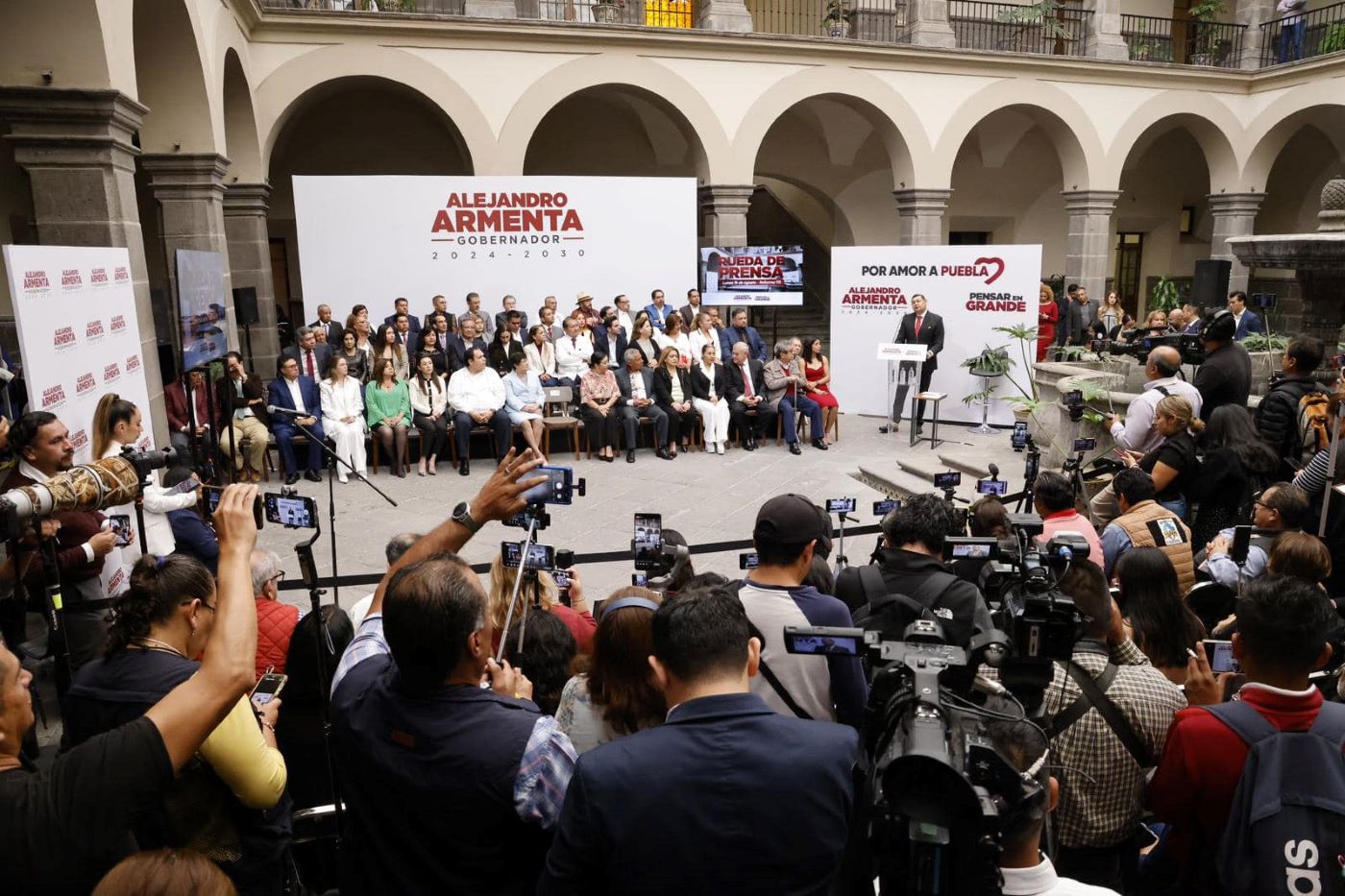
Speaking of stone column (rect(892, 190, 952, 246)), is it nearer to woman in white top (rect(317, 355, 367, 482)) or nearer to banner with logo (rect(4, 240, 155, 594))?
woman in white top (rect(317, 355, 367, 482))

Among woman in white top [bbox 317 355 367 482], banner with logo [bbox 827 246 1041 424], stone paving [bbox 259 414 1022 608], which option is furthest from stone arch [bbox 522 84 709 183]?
woman in white top [bbox 317 355 367 482]

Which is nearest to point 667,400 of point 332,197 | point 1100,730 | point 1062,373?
point 1062,373

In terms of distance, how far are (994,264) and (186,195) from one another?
8542 millimetres

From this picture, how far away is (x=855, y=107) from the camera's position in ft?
47.8

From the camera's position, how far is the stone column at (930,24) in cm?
→ 1437

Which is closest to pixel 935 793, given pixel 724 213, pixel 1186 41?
pixel 724 213

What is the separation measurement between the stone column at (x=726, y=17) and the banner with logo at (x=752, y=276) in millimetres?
3346

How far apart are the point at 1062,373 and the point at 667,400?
395 centimetres

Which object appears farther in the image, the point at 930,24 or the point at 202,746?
the point at 930,24

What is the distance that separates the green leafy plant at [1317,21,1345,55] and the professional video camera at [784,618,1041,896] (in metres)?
18.8

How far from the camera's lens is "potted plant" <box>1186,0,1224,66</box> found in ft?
55.2

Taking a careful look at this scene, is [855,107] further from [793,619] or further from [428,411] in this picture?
[793,619]

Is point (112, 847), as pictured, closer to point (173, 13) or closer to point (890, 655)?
point (890, 655)

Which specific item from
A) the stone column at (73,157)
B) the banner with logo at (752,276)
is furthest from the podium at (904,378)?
the stone column at (73,157)
